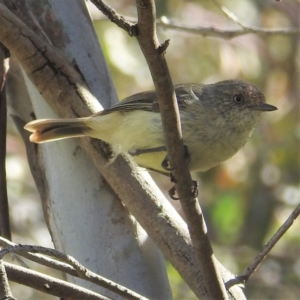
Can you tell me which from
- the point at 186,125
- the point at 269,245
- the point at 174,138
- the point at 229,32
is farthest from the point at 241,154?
the point at 174,138

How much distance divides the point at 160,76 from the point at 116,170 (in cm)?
113

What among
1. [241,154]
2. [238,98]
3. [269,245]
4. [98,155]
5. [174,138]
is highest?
[241,154]

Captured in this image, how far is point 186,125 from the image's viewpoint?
3213 mm

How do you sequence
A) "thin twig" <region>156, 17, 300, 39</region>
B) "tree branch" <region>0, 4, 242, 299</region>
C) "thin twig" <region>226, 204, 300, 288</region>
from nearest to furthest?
1. "thin twig" <region>226, 204, 300, 288</region>
2. "tree branch" <region>0, 4, 242, 299</region>
3. "thin twig" <region>156, 17, 300, 39</region>

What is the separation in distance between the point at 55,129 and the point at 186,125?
2.19 feet

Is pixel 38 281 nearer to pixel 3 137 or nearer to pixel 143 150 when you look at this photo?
pixel 143 150

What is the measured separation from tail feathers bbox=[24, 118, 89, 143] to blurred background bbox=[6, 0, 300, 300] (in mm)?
2495

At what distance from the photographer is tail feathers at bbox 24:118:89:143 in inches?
129

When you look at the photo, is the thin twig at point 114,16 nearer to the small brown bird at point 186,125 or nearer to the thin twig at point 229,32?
the small brown bird at point 186,125

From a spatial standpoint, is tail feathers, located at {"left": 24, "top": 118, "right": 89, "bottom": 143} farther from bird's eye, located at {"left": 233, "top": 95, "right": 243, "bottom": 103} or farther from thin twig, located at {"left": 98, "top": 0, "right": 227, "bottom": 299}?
thin twig, located at {"left": 98, "top": 0, "right": 227, "bottom": 299}

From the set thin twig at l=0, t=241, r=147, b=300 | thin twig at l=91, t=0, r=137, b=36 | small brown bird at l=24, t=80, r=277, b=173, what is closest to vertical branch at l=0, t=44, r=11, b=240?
small brown bird at l=24, t=80, r=277, b=173

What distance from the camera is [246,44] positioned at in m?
6.45

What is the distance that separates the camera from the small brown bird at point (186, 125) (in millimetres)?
3217

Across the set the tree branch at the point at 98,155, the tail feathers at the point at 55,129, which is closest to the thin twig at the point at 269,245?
the tree branch at the point at 98,155
